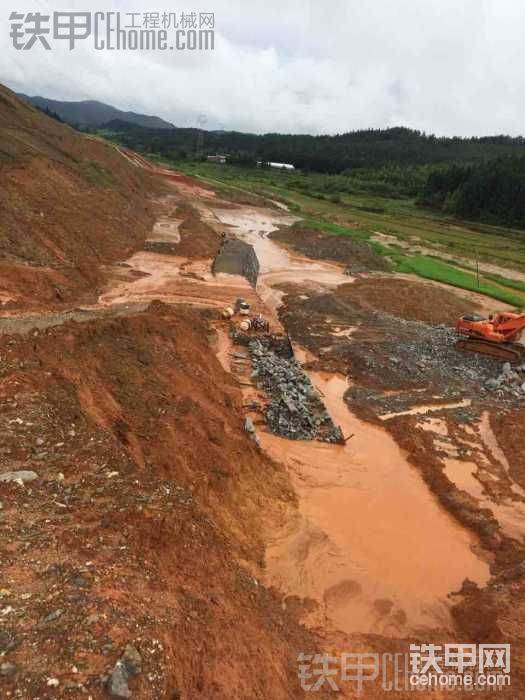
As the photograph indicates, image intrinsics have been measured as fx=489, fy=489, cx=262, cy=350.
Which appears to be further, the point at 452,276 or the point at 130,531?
the point at 452,276

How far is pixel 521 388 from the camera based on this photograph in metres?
18.6

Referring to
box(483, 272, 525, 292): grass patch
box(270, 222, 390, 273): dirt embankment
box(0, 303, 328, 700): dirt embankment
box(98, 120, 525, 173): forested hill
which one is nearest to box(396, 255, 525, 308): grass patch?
box(483, 272, 525, 292): grass patch

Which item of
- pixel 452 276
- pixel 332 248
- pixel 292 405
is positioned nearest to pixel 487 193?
pixel 332 248

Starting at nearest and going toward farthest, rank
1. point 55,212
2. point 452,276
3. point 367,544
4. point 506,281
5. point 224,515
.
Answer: point 224,515, point 367,544, point 55,212, point 452,276, point 506,281

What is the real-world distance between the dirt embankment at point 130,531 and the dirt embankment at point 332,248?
84.5 feet

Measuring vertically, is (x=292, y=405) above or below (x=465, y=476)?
above

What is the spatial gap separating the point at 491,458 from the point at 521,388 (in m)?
5.21

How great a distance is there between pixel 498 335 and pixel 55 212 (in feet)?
73.7

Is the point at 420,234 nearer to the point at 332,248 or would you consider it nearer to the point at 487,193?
the point at 332,248

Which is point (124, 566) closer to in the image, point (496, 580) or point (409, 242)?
point (496, 580)

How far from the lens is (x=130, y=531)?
23.9 feet

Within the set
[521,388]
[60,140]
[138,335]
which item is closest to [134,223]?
[60,140]

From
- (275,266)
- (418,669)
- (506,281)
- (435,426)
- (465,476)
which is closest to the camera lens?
(418,669)

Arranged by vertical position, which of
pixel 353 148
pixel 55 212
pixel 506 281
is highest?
pixel 353 148
